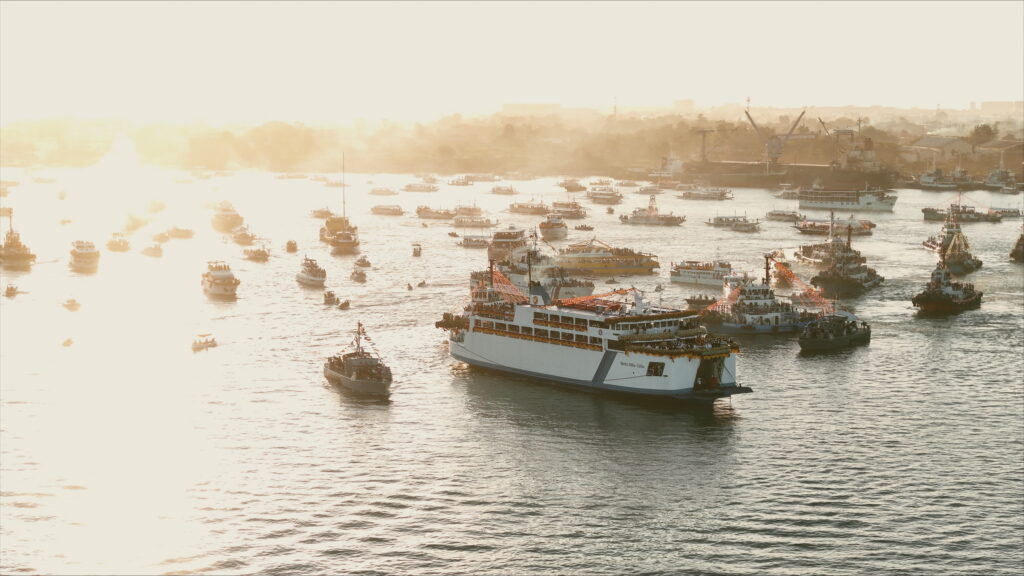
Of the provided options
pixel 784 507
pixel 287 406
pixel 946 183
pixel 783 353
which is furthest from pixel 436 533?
pixel 946 183

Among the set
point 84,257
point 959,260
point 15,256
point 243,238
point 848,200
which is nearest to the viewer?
point 15,256

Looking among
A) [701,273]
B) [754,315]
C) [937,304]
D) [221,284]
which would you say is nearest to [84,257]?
[221,284]

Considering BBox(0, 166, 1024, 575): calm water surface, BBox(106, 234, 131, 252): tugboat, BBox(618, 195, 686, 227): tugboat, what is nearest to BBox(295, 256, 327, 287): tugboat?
BBox(0, 166, 1024, 575): calm water surface

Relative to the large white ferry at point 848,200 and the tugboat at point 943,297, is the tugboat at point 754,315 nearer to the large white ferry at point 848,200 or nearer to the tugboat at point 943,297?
the tugboat at point 943,297

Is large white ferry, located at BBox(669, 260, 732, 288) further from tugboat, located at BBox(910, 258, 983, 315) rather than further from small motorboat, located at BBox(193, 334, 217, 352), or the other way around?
small motorboat, located at BBox(193, 334, 217, 352)

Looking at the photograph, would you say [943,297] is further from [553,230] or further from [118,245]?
[118,245]

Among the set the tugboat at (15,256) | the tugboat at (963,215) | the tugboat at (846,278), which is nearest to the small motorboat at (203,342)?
the tugboat at (15,256)
